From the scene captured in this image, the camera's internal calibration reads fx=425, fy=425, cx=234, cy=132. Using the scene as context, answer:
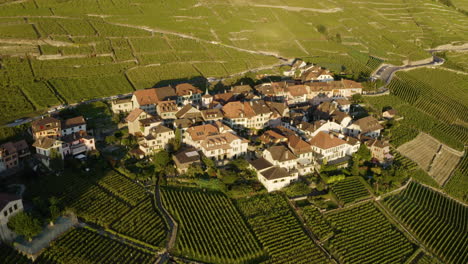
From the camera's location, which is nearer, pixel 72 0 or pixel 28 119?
pixel 28 119

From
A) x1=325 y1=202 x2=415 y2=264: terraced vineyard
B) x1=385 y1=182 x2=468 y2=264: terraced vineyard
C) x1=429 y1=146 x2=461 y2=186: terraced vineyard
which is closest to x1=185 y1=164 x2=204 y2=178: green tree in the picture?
x1=325 y1=202 x2=415 y2=264: terraced vineyard

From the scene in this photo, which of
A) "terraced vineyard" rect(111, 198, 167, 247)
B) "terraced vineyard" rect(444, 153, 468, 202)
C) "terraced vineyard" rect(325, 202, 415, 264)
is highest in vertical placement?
"terraced vineyard" rect(111, 198, 167, 247)

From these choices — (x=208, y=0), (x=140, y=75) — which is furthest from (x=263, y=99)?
(x=208, y=0)

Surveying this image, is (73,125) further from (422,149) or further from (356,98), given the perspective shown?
(422,149)

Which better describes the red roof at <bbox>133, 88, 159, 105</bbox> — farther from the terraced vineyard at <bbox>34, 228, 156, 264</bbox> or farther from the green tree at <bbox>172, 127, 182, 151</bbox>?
the terraced vineyard at <bbox>34, 228, 156, 264</bbox>

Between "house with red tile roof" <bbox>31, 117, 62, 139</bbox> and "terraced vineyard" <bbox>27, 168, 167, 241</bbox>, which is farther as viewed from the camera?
"house with red tile roof" <bbox>31, 117, 62, 139</bbox>

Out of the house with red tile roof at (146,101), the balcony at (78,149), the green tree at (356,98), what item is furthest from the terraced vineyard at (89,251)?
the green tree at (356,98)

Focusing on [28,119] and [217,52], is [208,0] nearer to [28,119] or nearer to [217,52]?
[217,52]
